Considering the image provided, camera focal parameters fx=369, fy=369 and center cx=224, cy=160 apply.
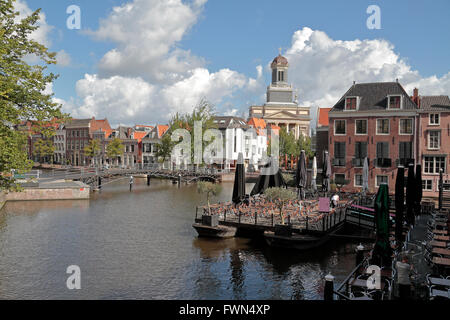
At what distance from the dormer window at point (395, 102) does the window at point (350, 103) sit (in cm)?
325

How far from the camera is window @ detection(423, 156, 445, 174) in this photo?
34.6m

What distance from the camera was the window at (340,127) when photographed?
37.7 m

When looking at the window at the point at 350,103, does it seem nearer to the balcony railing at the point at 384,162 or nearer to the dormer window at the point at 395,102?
the dormer window at the point at 395,102

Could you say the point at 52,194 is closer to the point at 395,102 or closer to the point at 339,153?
the point at 339,153

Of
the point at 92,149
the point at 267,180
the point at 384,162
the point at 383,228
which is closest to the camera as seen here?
the point at 383,228

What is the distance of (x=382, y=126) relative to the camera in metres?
36.0

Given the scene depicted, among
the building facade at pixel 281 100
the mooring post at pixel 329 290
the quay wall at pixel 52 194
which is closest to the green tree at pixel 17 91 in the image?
the mooring post at pixel 329 290

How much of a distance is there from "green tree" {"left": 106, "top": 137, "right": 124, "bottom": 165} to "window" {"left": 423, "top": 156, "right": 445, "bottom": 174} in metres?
54.3

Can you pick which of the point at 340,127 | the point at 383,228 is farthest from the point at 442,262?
the point at 340,127

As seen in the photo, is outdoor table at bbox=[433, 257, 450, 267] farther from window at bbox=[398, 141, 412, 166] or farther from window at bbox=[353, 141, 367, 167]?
window at bbox=[353, 141, 367, 167]

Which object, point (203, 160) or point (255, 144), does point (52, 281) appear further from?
point (255, 144)

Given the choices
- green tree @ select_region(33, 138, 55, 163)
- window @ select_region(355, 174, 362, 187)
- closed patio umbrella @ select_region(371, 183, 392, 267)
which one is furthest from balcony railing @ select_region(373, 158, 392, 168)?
green tree @ select_region(33, 138, 55, 163)

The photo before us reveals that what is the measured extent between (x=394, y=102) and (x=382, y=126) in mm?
2502
